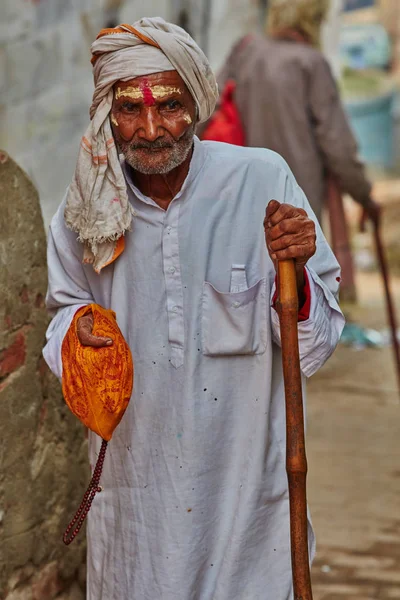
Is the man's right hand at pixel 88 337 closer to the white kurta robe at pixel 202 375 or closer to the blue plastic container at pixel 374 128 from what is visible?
the white kurta robe at pixel 202 375

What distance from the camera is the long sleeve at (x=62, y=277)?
3148 millimetres

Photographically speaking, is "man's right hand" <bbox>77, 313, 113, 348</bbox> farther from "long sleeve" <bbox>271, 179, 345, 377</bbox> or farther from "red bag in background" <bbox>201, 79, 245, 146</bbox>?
"red bag in background" <bbox>201, 79, 245, 146</bbox>

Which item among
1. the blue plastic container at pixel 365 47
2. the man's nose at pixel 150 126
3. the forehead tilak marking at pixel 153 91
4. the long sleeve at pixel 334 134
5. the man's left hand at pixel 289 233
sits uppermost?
the forehead tilak marking at pixel 153 91

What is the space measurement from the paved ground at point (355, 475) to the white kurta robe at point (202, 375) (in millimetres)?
1396

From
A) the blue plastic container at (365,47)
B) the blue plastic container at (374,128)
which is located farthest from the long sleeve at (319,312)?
the blue plastic container at (365,47)

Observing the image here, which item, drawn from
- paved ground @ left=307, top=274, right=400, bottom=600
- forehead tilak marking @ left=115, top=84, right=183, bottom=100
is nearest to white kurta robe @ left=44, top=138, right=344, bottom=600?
forehead tilak marking @ left=115, top=84, right=183, bottom=100

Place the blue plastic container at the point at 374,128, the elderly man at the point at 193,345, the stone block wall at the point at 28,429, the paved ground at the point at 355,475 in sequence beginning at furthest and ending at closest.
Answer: the blue plastic container at the point at 374,128, the paved ground at the point at 355,475, the stone block wall at the point at 28,429, the elderly man at the point at 193,345

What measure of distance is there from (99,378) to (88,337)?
0.10 meters

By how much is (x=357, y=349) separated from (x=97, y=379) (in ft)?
21.5

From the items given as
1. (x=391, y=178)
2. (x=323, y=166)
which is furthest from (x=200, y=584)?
(x=391, y=178)

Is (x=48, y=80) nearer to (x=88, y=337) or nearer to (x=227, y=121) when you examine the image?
(x=227, y=121)

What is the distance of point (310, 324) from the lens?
2.89 metres

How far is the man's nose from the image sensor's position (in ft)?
9.74

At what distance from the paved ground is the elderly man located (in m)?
1.40
